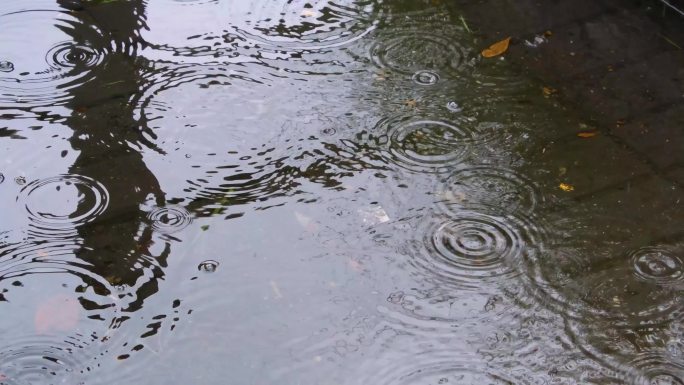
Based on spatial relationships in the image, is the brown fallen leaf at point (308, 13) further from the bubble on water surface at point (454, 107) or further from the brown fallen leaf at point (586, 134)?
the brown fallen leaf at point (586, 134)

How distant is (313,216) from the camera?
3877 millimetres

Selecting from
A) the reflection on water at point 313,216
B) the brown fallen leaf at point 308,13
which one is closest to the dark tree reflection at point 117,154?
the reflection on water at point 313,216

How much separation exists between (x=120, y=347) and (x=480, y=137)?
2.02 m

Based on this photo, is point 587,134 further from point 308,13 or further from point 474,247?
point 308,13

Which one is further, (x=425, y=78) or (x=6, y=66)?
(x=6, y=66)

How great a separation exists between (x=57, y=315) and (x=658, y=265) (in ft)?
8.09

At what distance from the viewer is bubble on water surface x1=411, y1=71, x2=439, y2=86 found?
4682mm

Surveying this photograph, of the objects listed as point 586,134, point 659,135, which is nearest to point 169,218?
point 586,134

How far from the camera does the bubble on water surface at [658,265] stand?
356 centimetres

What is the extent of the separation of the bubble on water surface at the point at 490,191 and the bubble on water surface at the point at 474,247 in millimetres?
71

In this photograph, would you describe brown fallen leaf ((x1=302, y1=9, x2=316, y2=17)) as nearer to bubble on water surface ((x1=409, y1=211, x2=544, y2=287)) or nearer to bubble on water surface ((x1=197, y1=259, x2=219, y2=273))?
bubble on water surface ((x1=409, y1=211, x2=544, y2=287))

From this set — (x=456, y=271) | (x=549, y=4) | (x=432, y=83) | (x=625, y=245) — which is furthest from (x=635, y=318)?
(x=549, y=4)

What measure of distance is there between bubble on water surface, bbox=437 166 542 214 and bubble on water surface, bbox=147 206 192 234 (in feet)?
3.80

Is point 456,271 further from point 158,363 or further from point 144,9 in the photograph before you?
point 144,9
